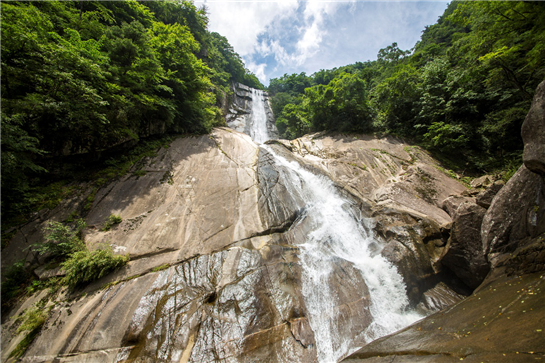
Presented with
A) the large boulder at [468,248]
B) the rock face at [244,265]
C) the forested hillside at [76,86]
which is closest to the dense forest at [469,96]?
the rock face at [244,265]

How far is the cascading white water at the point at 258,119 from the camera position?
1138 inches

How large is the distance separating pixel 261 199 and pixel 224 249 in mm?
3460

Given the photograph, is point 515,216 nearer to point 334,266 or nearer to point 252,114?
point 334,266

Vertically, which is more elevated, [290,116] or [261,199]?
[290,116]

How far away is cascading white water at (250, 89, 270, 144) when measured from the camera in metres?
28.9

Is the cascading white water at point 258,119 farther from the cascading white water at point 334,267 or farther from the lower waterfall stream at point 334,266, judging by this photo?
the cascading white water at point 334,267

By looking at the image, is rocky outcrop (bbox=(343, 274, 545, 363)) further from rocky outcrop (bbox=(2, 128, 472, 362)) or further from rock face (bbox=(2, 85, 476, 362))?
rocky outcrop (bbox=(2, 128, 472, 362))

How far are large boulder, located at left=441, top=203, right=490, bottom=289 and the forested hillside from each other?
49.0 feet

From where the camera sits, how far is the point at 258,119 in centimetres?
3262

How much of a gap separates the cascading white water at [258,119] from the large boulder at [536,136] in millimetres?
23423

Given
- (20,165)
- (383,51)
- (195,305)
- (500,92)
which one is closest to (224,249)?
(195,305)

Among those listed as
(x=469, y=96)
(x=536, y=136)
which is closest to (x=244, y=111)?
(x=469, y=96)

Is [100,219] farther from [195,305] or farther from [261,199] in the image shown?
[261,199]

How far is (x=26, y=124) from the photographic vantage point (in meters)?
6.56
